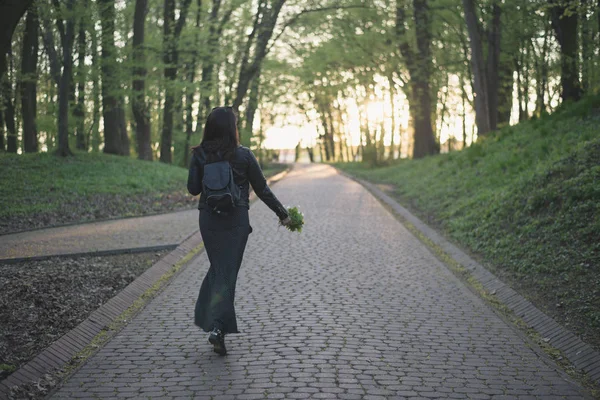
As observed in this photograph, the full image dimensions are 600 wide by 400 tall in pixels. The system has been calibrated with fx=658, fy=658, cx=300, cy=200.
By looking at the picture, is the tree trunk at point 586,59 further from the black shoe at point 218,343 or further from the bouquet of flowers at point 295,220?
the black shoe at point 218,343

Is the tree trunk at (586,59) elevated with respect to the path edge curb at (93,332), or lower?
elevated

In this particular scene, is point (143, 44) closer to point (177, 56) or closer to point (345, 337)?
point (177, 56)

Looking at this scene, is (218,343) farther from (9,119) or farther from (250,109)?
(250,109)

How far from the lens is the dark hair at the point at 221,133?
5.51 meters

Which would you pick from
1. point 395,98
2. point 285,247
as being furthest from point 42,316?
point 395,98

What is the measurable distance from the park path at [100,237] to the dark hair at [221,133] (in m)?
5.07

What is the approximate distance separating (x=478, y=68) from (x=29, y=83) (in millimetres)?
17999

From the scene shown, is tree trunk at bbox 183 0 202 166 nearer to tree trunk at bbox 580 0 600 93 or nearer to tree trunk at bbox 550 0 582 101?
tree trunk at bbox 550 0 582 101

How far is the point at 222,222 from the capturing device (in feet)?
18.4

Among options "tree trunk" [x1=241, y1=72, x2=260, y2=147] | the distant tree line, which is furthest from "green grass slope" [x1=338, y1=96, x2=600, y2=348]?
"tree trunk" [x1=241, y1=72, x2=260, y2=147]

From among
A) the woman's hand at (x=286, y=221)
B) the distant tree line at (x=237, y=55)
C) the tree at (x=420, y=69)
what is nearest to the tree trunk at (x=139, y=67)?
the distant tree line at (x=237, y=55)

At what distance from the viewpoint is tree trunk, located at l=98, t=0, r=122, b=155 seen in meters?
23.3

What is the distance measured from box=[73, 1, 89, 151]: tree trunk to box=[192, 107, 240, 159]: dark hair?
1614 centimetres

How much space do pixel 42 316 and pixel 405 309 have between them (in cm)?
371
